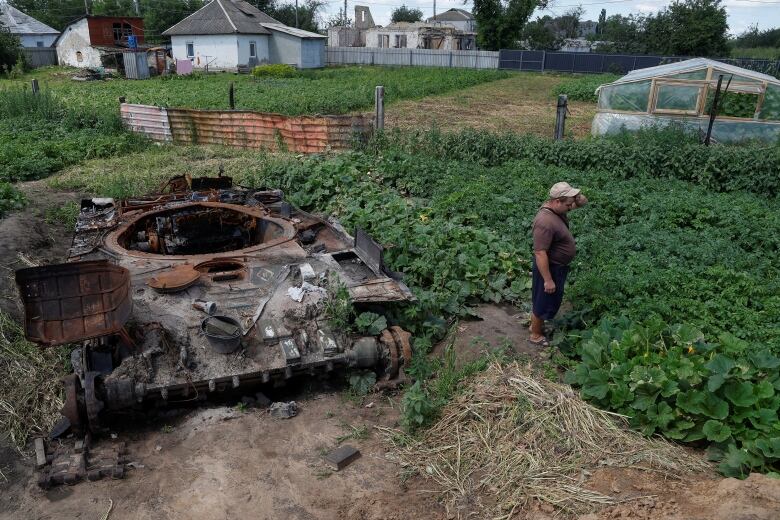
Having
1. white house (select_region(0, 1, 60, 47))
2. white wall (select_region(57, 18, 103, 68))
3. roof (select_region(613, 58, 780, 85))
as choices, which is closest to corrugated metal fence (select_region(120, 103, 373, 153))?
roof (select_region(613, 58, 780, 85))

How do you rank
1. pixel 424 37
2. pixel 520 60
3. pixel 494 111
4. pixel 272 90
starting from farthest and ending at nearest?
pixel 424 37 < pixel 520 60 < pixel 272 90 < pixel 494 111

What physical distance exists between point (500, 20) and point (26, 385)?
1869 inches

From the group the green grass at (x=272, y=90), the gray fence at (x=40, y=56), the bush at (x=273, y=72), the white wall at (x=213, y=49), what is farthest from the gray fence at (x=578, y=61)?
the gray fence at (x=40, y=56)

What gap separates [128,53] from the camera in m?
36.3

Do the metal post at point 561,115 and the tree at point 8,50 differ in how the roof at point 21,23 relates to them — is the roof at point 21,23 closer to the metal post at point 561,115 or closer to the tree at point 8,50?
the tree at point 8,50

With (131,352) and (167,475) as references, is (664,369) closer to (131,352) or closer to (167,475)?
(167,475)

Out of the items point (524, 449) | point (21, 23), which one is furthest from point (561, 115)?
point (21, 23)

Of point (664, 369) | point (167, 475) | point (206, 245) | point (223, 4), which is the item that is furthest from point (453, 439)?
point (223, 4)

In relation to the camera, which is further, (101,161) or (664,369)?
(101,161)

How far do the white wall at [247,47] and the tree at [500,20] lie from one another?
663 inches

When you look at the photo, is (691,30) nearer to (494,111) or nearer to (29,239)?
(494,111)

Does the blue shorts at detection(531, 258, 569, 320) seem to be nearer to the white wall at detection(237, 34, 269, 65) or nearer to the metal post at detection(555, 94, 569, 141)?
the metal post at detection(555, 94, 569, 141)

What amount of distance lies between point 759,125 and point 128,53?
33696 millimetres

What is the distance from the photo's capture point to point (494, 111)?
2438 cm
